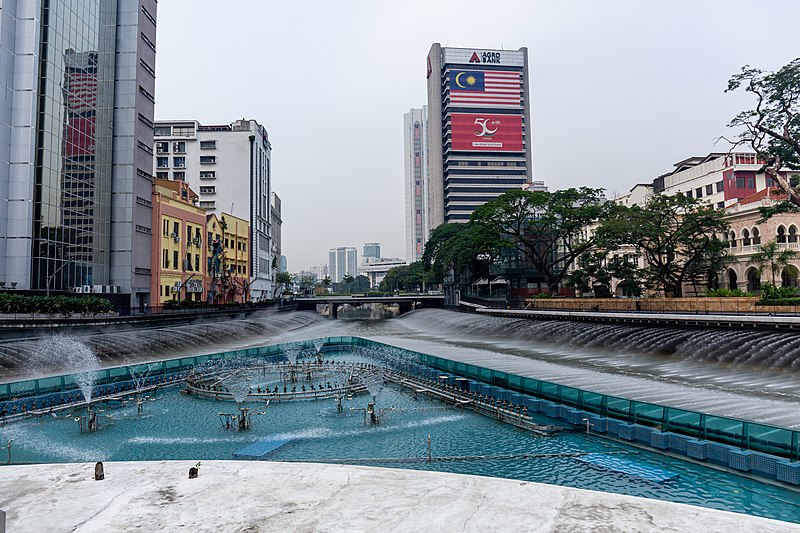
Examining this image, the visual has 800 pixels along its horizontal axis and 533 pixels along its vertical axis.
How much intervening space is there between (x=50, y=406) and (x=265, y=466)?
17.0 m

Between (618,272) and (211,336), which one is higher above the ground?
(618,272)

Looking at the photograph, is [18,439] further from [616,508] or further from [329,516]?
[616,508]

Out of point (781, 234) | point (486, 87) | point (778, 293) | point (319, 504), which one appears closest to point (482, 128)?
point (486, 87)

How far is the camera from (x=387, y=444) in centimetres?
2003

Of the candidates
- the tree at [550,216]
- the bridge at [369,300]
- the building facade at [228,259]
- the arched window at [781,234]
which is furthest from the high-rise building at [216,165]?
the arched window at [781,234]

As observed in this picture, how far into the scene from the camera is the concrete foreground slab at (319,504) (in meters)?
A: 10.6

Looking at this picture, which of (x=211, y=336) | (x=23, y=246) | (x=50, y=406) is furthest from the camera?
(x=211, y=336)

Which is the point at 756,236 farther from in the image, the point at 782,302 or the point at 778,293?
the point at 782,302

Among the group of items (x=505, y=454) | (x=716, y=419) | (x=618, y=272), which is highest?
(x=618, y=272)

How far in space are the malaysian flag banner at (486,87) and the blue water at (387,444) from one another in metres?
170

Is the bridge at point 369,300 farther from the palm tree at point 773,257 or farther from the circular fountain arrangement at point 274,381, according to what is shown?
the circular fountain arrangement at point 274,381

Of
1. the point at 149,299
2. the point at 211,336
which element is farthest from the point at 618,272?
the point at 149,299

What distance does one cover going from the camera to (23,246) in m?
48.7

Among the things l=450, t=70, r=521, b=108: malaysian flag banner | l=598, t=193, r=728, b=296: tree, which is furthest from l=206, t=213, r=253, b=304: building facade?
l=450, t=70, r=521, b=108: malaysian flag banner
